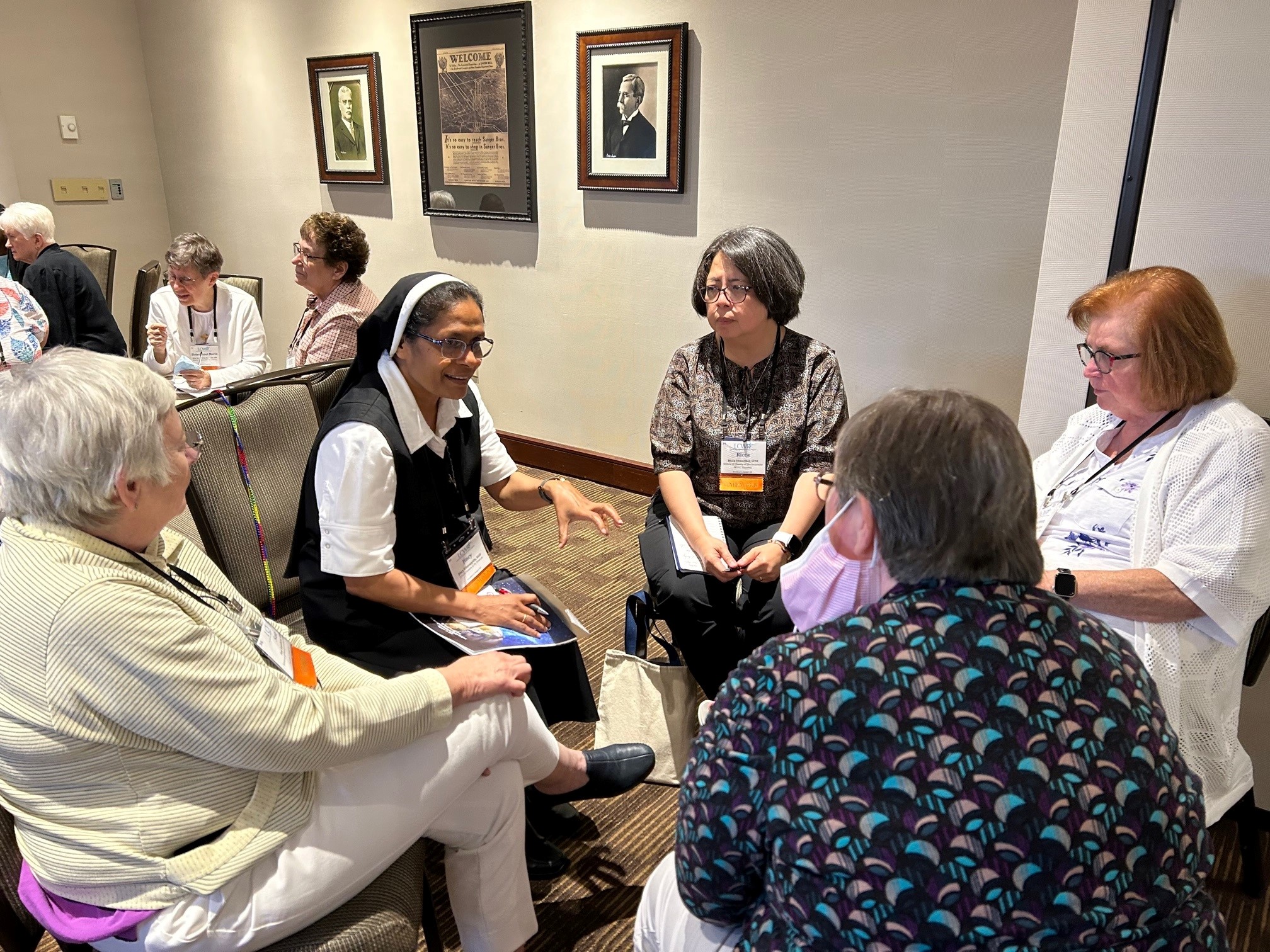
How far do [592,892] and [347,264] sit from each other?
2478mm

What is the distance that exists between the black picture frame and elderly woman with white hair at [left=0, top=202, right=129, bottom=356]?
5.76 feet

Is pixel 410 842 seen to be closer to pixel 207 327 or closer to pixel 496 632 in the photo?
pixel 496 632

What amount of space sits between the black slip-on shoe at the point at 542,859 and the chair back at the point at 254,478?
2.65 ft

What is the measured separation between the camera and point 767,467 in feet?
7.50

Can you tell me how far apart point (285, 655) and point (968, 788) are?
3.64 ft

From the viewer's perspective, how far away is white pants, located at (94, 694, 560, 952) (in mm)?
1133

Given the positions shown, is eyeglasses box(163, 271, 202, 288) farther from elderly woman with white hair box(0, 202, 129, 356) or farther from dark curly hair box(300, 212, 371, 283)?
elderly woman with white hair box(0, 202, 129, 356)

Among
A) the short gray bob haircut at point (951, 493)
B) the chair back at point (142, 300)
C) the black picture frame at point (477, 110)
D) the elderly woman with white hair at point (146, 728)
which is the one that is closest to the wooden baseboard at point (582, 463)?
the black picture frame at point (477, 110)

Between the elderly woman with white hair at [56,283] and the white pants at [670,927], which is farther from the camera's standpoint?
the elderly woman with white hair at [56,283]

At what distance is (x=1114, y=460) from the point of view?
1.76 m

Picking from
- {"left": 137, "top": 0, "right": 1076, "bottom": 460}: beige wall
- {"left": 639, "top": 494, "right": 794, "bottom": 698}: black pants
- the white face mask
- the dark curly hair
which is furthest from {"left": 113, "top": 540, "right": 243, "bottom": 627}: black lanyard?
{"left": 137, "top": 0, "right": 1076, "bottom": 460}: beige wall

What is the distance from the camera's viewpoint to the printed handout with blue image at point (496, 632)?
1702 millimetres

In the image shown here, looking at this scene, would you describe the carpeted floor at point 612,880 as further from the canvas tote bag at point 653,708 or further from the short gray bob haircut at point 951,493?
the short gray bob haircut at point 951,493

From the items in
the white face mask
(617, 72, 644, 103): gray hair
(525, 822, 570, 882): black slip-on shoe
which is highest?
(617, 72, 644, 103): gray hair
